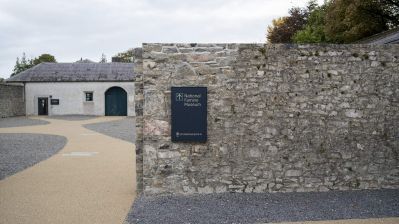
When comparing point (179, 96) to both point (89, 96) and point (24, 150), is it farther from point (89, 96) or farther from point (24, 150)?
point (89, 96)

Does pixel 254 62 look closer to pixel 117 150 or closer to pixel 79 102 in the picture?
pixel 117 150

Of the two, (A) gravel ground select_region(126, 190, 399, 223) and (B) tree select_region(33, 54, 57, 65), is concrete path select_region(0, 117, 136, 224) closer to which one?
(A) gravel ground select_region(126, 190, 399, 223)

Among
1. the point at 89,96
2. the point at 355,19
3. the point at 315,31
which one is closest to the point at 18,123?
the point at 89,96

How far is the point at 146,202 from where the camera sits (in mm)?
7207

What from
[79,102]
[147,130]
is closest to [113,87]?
[79,102]

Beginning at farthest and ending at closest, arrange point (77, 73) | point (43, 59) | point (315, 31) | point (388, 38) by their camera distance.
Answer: point (43, 59) < point (77, 73) < point (315, 31) < point (388, 38)

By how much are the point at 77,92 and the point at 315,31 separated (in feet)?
69.2

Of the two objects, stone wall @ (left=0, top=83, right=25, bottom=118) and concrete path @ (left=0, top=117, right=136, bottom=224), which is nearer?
concrete path @ (left=0, top=117, right=136, bottom=224)

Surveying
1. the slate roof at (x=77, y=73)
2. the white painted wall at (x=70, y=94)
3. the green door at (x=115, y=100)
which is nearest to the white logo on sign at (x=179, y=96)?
the white painted wall at (x=70, y=94)

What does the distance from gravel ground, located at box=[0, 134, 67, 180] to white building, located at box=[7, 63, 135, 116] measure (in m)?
17.1

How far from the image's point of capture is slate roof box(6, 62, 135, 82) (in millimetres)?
34344

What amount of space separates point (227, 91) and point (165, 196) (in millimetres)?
2467

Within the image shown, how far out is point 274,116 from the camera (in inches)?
306

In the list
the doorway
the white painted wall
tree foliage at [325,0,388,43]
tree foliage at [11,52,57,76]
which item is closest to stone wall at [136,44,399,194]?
tree foliage at [325,0,388,43]
